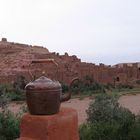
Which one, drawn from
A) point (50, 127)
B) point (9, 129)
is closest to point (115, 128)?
point (9, 129)

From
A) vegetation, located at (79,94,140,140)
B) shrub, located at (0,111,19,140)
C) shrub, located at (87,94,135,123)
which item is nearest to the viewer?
shrub, located at (0,111,19,140)

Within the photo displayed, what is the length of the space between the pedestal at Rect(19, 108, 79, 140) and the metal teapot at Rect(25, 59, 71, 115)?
96 mm

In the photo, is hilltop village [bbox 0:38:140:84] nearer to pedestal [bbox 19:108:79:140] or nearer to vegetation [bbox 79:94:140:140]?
vegetation [bbox 79:94:140:140]

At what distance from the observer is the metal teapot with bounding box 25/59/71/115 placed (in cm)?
543

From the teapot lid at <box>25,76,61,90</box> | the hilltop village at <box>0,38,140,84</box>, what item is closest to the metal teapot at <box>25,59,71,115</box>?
the teapot lid at <box>25,76,61,90</box>

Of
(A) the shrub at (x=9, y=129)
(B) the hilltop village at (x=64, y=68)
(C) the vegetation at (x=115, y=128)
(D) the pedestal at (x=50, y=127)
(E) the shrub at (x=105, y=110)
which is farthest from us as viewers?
(B) the hilltop village at (x=64, y=68)

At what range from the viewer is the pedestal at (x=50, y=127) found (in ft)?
17.8

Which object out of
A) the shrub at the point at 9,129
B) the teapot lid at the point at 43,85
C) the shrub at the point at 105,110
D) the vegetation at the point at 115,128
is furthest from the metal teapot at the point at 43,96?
the shrub at the point at 105,110

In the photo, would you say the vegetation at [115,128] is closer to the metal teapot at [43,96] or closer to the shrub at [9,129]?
the shrub at [9,129]

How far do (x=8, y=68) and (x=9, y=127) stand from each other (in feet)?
100

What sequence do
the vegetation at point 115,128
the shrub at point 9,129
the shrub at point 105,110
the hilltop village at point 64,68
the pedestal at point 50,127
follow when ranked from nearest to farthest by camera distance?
the pedestal at point 50,127 → the shrub at point 9,129 → the vegetation at point 115,128 → the shrub at point 105,110 → the hilltop village at point 64,68

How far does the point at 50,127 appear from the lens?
5.43 metres

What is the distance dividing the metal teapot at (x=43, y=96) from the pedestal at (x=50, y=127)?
0.10m

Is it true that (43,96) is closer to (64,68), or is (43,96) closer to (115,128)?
(115,128)
